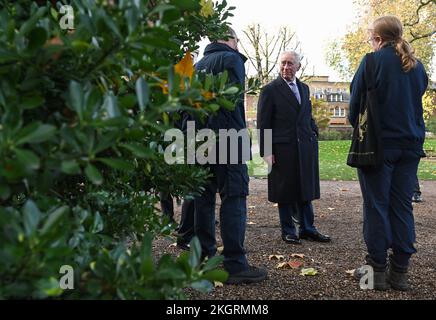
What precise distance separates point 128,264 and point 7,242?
1.00 ft

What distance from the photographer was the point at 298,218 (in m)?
5.41

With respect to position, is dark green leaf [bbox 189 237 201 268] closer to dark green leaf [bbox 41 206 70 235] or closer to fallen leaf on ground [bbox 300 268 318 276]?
dark green leaf [bbox 41 206 70 235]

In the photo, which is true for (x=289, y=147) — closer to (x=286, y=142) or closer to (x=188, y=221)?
(x=286, y=142)

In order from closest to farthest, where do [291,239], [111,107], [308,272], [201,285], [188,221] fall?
[111,107]
[201,285]
[308,272]
[188,221]
[291,239]

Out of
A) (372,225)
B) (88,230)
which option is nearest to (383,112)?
(372,225)

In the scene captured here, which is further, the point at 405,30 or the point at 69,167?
the point at 405,30

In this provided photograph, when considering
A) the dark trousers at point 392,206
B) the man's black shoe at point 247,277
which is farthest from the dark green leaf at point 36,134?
the dark trousers at point 392,206

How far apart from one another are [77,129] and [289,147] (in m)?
4.34

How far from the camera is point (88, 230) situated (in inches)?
60.3

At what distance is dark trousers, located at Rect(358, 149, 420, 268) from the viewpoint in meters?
3.51

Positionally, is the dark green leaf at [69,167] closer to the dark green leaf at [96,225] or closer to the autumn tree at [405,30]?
the dark green leaf at [96,225]

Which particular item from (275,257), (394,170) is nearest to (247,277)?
(275,257)

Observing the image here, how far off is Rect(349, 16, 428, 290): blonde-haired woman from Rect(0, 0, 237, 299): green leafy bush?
7.72ft

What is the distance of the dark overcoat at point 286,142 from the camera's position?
5.27 meters
